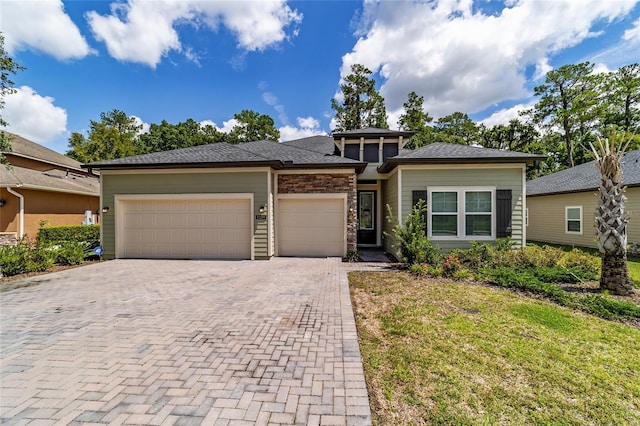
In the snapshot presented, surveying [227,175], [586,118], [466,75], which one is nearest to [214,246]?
[227,175]

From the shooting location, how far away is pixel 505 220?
8492 mm

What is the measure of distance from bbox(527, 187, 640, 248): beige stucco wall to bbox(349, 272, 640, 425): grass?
345 inches

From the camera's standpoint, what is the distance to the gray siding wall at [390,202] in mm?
9365

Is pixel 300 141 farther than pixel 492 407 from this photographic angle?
Yes

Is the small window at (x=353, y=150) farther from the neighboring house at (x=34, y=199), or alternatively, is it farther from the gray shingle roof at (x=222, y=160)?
the neighboring house at (x=34, y=199)

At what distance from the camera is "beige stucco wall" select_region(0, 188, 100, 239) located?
1112cm

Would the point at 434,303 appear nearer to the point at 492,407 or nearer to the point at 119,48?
the point at 492,407

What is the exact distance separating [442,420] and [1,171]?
19262 mm

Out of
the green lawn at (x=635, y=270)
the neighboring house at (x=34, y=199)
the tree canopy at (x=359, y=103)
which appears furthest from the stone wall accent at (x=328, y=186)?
the tree canopy at (x=359, y=103)

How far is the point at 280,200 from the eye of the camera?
9594 millimetres

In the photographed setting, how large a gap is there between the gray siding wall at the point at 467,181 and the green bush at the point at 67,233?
1388 cm

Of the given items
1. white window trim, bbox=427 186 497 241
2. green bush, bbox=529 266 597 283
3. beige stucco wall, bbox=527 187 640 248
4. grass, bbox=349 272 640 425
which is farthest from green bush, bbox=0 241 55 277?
beige stucco wall, bbox=527 187 640 248

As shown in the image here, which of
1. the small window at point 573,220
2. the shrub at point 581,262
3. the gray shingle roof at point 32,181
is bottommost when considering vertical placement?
the shrub at point 581,262

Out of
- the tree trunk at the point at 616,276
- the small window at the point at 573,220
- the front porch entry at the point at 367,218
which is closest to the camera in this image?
the tree trunk at the point at 616,276
